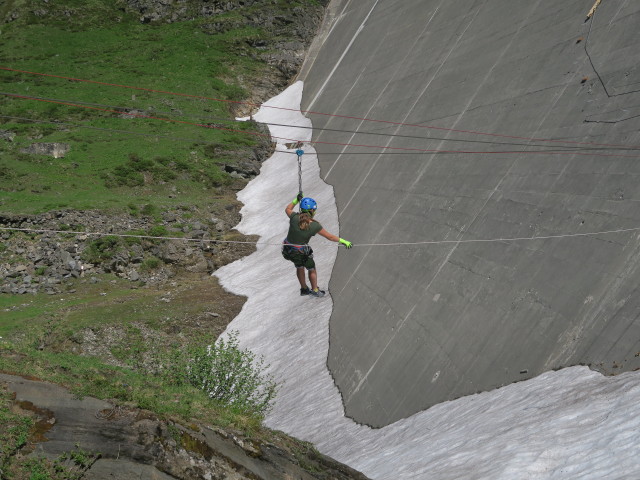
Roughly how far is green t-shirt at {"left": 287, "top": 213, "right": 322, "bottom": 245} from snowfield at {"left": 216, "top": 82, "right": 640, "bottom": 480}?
3777 mm

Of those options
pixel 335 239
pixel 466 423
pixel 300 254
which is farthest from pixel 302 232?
pixel 466 423

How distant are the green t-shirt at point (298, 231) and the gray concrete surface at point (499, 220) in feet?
9.06

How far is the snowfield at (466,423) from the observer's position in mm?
6824

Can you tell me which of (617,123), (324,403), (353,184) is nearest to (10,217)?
(353,184)

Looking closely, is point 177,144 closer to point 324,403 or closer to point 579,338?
point 324,403

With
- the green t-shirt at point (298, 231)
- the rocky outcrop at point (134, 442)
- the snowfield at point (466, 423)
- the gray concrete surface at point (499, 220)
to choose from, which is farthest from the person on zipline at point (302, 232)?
the rocky outcrop at point (134, 442)

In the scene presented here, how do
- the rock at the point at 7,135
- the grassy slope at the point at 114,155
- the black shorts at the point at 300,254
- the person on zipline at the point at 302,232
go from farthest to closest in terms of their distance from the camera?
the rock at the point at 7,135 → the black shorts at the point at 300,254 → the person on zipline at the point at 302,232 → the grassy slope at the point at 114,155

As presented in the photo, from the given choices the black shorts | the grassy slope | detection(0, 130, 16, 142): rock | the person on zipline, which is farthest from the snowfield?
detection(0, 130, 16, 142): rock

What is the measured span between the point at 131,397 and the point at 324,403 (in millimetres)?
6966

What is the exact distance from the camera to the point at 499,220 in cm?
1274

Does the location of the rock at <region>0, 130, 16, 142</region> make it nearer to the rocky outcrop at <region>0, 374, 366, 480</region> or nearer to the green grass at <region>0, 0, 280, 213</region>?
the green grass at <region>0, 0, 280, 213</region>

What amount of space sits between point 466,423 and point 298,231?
618 centimetres

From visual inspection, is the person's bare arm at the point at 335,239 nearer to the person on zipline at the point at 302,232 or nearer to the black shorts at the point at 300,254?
the person on zipline at the point at 302,232

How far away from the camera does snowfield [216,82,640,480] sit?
6824mm
